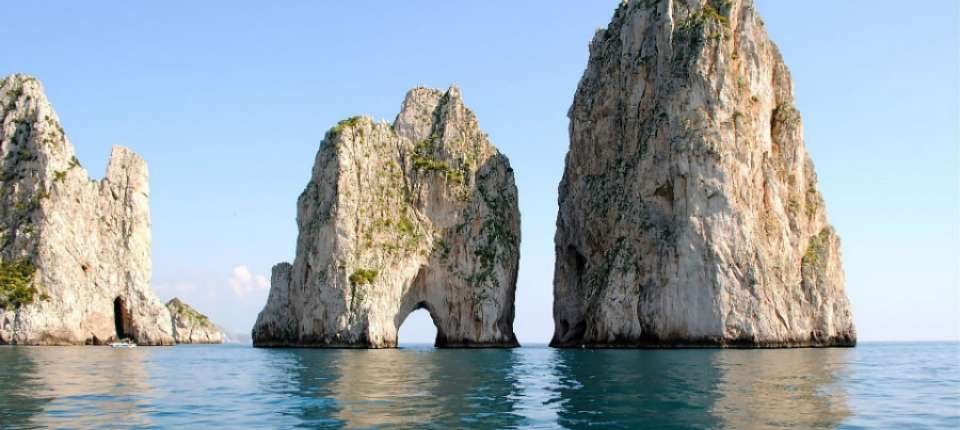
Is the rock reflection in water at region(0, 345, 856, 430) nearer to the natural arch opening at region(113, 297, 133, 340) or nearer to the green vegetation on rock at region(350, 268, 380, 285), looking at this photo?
the green vegetation on rock at region(350, 268, 380, 285)

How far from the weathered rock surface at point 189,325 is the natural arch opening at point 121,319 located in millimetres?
27421

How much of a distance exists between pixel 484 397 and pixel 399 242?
63958 millimetres

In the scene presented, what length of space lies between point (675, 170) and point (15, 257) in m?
78.8

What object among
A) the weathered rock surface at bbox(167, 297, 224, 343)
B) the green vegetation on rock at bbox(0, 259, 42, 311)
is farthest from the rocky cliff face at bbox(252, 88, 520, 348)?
the weathered rock surface at bbox(167, 297, 224, 343)

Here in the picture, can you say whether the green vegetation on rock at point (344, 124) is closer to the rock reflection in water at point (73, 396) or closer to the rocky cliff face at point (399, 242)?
the rocky cliff face at point (399, 242)

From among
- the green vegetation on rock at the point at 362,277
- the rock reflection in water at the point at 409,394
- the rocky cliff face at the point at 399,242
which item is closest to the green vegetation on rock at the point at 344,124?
the rocky cliff face at the point at 399,242

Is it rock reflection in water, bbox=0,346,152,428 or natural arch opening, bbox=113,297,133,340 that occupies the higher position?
natural arch opening, bbox=113,297,133,340

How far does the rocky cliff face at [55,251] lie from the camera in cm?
9662

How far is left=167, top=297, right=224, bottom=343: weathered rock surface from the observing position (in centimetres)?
15388

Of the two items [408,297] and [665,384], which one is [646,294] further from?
[665,384]

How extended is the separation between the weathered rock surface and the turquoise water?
359 ft

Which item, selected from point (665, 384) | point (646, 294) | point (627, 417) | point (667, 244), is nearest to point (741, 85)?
point (667, 244)

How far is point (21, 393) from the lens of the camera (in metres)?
31.0

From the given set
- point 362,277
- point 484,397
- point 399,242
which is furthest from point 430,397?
point 399,242
